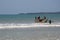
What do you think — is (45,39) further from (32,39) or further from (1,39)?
(1,39)

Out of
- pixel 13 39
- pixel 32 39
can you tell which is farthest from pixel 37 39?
pixel 13 39

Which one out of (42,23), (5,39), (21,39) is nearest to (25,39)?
(21,39)

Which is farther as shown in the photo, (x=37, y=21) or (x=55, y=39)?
(x=37, y=21)

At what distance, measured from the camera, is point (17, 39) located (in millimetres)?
19531

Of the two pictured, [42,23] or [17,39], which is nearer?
[17,39]

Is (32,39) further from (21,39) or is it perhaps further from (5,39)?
(5,39)

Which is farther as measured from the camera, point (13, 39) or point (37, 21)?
point (37, 21)

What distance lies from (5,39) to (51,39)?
3537mm

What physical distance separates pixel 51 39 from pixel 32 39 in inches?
57.6

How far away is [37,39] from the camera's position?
19344 millimetres

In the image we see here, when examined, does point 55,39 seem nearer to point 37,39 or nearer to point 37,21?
point 37,39

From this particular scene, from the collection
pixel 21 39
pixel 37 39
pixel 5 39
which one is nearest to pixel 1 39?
pixel 5 39

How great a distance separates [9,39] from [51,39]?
3227mm

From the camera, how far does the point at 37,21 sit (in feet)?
128
